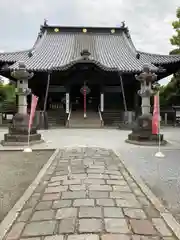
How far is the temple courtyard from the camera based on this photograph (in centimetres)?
289

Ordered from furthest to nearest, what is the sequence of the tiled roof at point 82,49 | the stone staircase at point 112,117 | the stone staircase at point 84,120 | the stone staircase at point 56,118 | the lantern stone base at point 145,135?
the tiled roof at point 82,49, the stone staircase at point 112,117, the stone staircase at point 56,118, the stone staircase at point 84,120, the lantern stone base at point 145,135

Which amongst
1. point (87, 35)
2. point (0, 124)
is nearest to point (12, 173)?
point (0, 124)

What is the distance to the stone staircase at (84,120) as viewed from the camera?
58.4 feet

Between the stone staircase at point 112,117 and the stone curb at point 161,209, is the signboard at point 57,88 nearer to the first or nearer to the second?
the stone staircase at point 112,117

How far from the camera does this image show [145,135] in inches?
405

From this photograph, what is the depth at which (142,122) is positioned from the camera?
10602mm

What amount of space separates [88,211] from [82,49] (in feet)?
72.2

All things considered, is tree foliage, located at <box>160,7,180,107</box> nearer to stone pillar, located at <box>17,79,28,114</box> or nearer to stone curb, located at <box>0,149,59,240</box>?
stone pillar, located at <box>17,79,28,114</box>

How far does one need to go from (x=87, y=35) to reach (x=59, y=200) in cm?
2505

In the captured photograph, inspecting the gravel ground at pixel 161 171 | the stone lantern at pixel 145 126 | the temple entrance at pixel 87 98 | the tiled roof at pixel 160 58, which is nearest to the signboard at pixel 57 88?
the temple entrance at pixel 87 98

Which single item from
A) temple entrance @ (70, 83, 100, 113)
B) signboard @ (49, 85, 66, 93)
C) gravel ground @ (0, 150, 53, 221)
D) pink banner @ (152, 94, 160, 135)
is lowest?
gravel ground @ (0, 150, 53, 221)

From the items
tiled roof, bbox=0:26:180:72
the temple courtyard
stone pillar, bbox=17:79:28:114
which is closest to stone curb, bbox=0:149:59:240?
the temple courtyard

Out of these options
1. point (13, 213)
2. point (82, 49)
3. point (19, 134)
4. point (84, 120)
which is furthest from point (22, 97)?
point (82, 49)

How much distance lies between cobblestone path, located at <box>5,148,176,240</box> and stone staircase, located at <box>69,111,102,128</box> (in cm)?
1222
